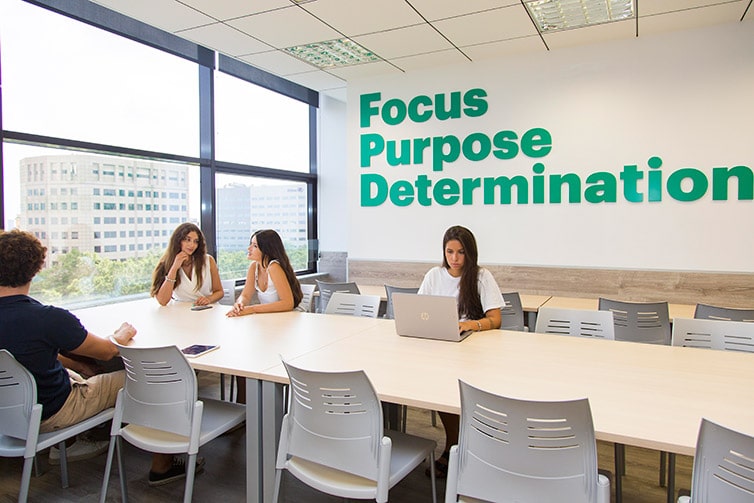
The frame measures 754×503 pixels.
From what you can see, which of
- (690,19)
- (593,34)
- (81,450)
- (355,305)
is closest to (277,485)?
(81,450)

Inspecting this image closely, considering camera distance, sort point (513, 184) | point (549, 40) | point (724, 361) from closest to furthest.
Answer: point (724, 361)
point (549, 40)
point (513, 184)

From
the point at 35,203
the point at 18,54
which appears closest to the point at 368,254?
the point at 35,203

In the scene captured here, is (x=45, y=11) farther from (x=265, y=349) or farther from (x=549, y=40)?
(x=549, y=40)

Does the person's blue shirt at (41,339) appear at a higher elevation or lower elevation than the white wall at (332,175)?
lower

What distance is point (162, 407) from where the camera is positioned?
2.32 m

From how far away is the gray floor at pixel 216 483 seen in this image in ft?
8.93

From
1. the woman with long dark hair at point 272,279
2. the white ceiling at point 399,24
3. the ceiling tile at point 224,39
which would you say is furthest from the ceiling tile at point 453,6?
the woman with long dark hair at point 272,279

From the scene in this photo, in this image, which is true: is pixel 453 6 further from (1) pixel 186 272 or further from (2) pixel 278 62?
(1) pixel 186 272

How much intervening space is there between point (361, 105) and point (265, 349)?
12.9ft

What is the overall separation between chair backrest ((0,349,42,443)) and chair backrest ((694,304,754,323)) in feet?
12.4

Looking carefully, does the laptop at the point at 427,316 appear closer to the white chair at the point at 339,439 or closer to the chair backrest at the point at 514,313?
the white chair at the point at 339,439

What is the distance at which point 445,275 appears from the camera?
3.42 meters

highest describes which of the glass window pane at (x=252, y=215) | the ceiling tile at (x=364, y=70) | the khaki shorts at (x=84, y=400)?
the ceiling tile at (x=364, y=70)

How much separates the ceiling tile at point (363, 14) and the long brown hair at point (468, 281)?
73.8 inches
